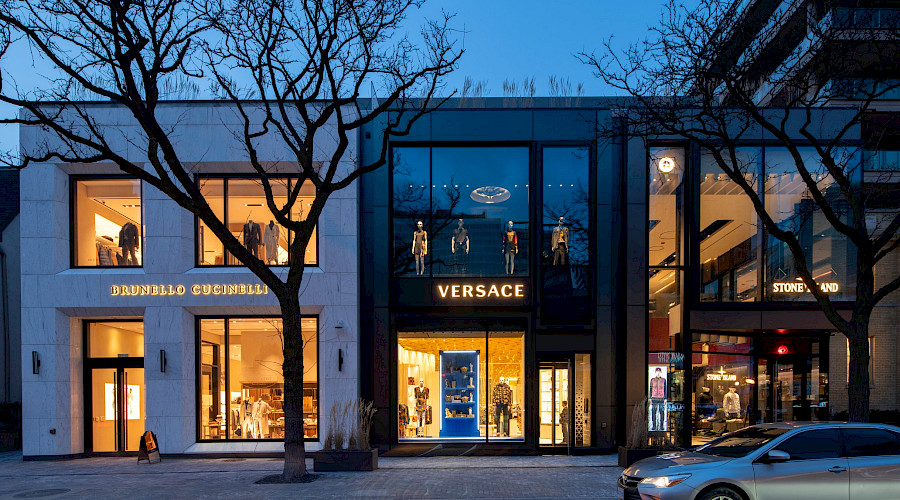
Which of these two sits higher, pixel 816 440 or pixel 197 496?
pixel 816 440

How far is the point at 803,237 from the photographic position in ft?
55.6

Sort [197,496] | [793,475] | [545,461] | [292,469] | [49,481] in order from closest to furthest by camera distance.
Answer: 1. [793,475]
2. [197,496]
3. [292,469]
4. [49,481]
5. [545,461]

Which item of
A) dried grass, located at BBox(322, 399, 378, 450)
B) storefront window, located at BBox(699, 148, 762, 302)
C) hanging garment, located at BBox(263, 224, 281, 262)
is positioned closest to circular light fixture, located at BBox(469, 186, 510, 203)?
storefront window, located at BBox(699, 148, 762, 302)

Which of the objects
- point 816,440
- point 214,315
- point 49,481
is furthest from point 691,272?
point 49,481

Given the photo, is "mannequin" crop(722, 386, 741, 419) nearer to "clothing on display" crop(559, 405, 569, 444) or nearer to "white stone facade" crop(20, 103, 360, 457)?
"clothing on display" crop(559, 405, 569, 444)

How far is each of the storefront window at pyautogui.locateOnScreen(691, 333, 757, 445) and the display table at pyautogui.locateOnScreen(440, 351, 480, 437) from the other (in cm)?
569

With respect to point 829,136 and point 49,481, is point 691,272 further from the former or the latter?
point 49,481

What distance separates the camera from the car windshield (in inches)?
366

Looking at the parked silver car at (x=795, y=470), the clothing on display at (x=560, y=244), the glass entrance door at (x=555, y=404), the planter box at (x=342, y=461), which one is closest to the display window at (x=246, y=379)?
the planter box at (x=342, y=461)

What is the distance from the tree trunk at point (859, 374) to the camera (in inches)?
460

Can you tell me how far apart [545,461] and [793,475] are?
22.7 ft

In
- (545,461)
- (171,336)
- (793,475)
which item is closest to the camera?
(793,475)

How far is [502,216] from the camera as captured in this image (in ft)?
55.1

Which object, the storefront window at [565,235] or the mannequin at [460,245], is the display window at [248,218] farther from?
the storefront window at [565,235]
